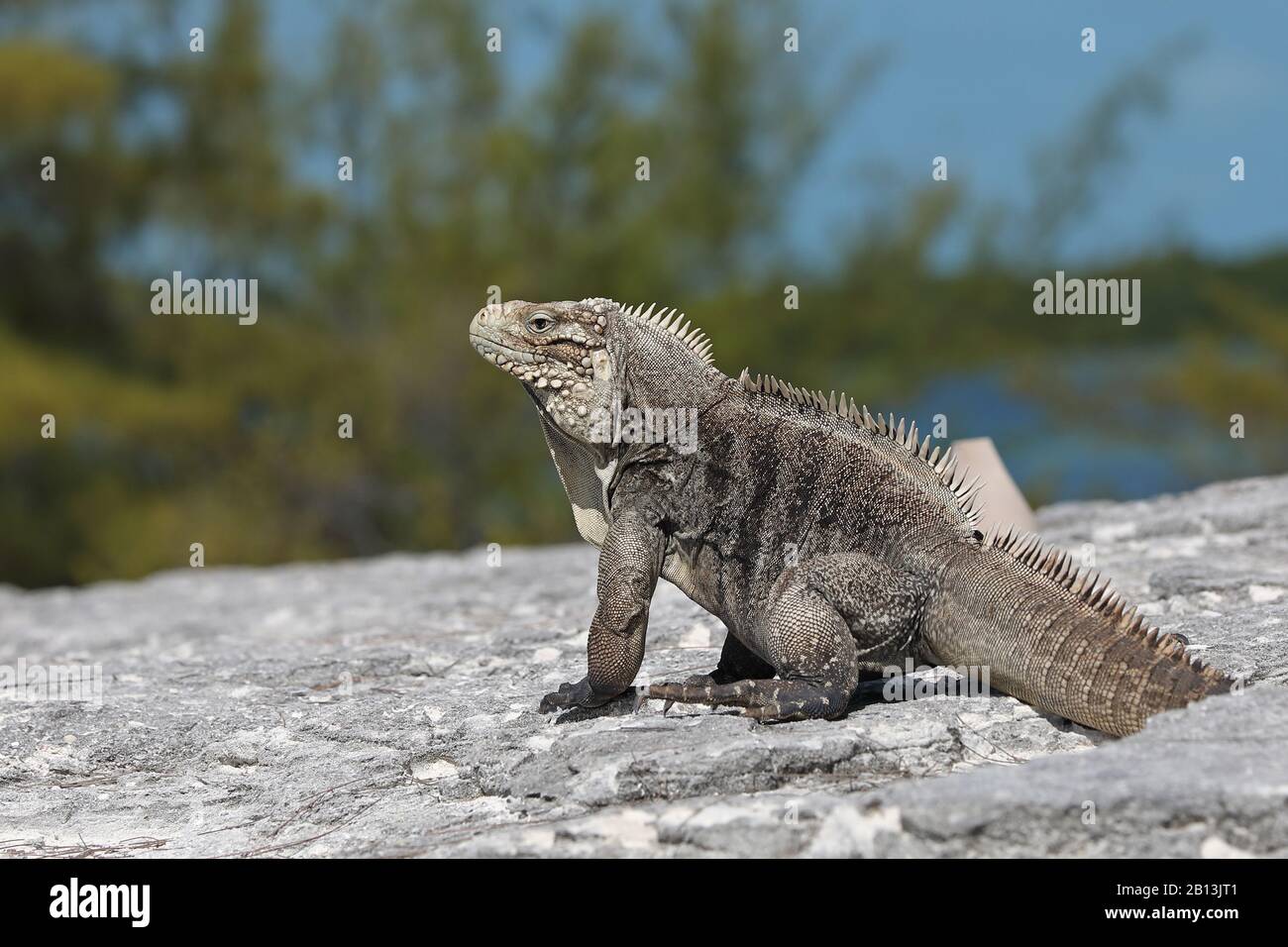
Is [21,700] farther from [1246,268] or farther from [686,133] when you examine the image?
[1246,268]

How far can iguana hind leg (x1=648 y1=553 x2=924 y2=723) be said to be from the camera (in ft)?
14.1

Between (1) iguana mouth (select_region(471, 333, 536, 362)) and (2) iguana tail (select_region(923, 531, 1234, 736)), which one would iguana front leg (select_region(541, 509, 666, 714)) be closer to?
(1) iguana mouth (select_region(471, 333, 536, 362))

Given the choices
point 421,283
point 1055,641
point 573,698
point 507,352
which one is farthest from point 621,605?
point 421,283

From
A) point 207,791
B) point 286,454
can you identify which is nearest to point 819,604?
point 207,791

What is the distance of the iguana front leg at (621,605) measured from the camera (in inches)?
178

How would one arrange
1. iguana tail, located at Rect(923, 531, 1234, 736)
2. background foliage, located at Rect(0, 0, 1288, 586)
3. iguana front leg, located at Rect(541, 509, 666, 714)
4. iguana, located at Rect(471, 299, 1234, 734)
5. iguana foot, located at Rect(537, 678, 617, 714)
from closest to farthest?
iguana tail, located at Rect(923, 531, 1234, 736) < iguana, located at Rect(471, 299, 1234, 734) < iguana front leg, located at Rect(541, 509, 666, 714) < iguana foot, located at Rect(537, 678, 617, 714) < background foliage, located at Rect(0, 0, 1288, 586)

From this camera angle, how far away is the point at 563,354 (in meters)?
4.76

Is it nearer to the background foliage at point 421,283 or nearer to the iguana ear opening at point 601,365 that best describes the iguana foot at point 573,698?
the iguana ear opening at point 601,365

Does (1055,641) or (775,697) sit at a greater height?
(1055,641)

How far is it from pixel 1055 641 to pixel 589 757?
1.45 meters

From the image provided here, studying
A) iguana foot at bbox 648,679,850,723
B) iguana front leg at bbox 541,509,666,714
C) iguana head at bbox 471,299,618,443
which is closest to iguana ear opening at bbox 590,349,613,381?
iguana head at bbox 471,299,618,443

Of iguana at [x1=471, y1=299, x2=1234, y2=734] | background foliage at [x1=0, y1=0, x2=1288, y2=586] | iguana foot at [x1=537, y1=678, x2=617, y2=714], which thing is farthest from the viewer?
background foliage at [x1=0, y1=0, x2=1288, y2=586]

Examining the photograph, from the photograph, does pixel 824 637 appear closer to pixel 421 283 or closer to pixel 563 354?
pixel 563 354

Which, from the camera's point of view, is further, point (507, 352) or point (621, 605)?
point (507, 352)
